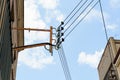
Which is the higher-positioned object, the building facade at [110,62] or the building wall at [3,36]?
the building wall at [3,36]

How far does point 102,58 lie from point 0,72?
989 inches

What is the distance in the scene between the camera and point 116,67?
86.2 feet

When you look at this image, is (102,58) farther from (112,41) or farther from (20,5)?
(20,5)

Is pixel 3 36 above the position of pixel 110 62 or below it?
above

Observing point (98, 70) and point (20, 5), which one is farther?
point (98, 70)

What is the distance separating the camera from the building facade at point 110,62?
26.1 m

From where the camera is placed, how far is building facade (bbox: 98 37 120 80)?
26062 millimetres

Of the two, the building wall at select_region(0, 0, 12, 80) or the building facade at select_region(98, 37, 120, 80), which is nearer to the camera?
the building wall at select_region(0, 0, 12, 80)

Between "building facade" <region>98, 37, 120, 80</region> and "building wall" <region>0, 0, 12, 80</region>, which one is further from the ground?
"building wall" <region>0, 0, 12, 80</region>

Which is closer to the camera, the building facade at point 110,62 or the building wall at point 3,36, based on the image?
the building wall at point 3,36

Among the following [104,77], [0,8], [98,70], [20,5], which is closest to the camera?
[0,8]

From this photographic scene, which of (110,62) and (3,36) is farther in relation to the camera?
(110,62)

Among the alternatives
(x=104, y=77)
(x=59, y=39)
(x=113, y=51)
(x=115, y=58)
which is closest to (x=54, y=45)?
(x=59, y=39)

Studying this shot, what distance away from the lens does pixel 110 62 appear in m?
28.5
